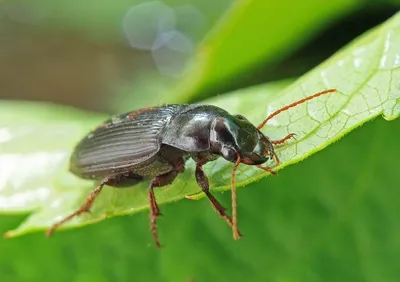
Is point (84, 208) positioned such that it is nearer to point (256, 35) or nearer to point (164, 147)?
point (164, 147)

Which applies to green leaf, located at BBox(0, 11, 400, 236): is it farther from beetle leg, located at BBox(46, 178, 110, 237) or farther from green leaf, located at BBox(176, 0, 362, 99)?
green leaf, located at BBox(176, 0, 362, 99)

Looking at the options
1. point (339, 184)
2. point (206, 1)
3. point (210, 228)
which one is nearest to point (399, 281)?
point (339, 184)

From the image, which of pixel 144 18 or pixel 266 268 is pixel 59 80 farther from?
pixel 266 268

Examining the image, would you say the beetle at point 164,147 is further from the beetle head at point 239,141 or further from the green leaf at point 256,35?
the green leaf at point 256,35

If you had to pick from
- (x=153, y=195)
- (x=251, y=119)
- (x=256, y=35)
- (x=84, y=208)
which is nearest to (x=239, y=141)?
(x=251, y=119)

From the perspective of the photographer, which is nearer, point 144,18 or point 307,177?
point 307,177

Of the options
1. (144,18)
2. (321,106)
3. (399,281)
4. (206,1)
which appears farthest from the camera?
(144,18)

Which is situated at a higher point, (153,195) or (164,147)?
(164,147)
